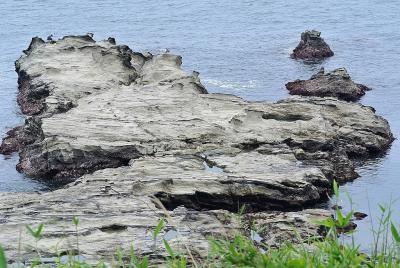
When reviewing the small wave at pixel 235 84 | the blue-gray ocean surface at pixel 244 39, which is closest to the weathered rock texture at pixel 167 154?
the blue-gray ocean surface at pixel 244 39

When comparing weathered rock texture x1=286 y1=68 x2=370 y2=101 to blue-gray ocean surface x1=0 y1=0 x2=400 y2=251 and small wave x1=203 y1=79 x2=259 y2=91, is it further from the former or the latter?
small wave x1=203 y1=79 x2=259 y2=91

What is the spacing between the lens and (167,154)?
3803cm

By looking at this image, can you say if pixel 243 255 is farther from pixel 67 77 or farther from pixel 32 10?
pixel 32 10

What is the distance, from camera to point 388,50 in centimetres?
7244

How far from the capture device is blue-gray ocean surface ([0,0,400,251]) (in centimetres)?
4844

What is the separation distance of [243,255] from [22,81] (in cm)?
5046

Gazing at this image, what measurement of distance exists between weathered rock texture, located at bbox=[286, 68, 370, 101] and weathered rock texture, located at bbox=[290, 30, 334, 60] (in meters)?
11.5

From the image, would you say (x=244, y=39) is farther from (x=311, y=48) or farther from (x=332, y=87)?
(x=332, y=87)

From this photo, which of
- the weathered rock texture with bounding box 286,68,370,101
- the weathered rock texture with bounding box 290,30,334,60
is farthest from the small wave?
the weathered rock texture with bounding box 290,30,334,60

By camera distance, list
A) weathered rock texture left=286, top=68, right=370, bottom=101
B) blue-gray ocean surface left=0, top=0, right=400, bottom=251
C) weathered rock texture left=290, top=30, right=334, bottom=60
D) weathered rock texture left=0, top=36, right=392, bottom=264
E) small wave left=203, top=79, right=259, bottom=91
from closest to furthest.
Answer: weathered rock texture left=0, top=36, right=392, bottom=264, blue-gray ocean surface left=0, top=0, right=400, bottom=251, weathered rock texture left=286, top=68, right=370, bottom=101, small wave left=203, top=79, right=259, bottom=91, weathered rock texture left=290, top=30, right=334, bottom=60

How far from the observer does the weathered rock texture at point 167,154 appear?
1108 inches

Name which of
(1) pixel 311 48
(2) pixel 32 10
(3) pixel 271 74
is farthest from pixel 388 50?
(2) pixel 32 10

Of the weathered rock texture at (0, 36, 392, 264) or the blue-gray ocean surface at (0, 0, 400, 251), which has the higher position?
the weathered rock texture at (0, 36, 392, 264)

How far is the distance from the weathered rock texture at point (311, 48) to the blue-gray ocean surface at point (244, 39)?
92 centimetres
